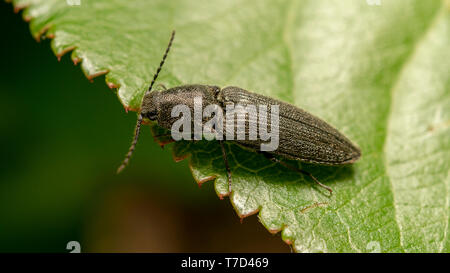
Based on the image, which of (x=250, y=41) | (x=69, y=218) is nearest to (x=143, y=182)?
(x=69, y=218)

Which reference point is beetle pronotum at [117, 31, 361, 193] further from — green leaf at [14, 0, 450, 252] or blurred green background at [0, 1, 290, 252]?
blurred green background at [0, 1, 290, 252]

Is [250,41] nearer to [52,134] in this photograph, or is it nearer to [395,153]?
[395,153]

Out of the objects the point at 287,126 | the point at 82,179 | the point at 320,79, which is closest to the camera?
the point at 287,126

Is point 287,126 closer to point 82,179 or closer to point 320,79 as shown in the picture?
point 320,79

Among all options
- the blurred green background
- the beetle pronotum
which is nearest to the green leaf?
the beetle pronotum

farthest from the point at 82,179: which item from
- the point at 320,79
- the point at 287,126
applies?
the point at 320,79
